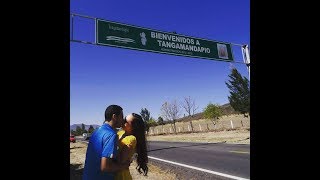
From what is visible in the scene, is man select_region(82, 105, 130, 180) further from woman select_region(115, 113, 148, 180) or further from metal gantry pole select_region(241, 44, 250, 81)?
metal gantry pole select_region(241, 44, 250, 81)

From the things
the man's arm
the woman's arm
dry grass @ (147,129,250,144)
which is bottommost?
dry grass @ (147,129,250,144)

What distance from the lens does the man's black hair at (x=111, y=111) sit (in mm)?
3307

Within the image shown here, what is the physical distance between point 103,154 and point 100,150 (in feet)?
0.22

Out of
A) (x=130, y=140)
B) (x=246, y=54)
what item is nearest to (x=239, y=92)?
(x=246, y=54)

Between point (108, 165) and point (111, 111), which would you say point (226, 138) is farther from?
point (108, 165)

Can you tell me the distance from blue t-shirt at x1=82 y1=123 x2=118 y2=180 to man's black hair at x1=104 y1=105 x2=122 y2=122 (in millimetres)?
98

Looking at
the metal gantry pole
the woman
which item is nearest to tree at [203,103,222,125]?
the metal gantry pole

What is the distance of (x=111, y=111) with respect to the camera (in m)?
3.33

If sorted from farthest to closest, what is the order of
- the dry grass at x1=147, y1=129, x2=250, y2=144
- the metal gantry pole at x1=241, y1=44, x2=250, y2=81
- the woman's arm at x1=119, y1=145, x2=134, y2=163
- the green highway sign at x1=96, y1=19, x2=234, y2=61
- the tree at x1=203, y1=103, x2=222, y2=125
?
1. the tree at x1=203, y1=103, x2=222, y2=125
2. the dry grass at x1=147, y1=129, x2=250, y2=144
3. the metal gantry pole at x1=241, y1=44, x2=250, y2=81
4. the green highway sign at x1=96, y1=19, x2=234, y2=61
5. the woman's arm at x1=119, y1=145, x2=134, y2=163

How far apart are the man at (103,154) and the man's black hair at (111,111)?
15mm

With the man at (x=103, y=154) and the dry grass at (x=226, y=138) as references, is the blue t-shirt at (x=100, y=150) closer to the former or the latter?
the man at (x=103, y=154)

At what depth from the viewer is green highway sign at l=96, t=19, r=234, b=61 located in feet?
49.9
